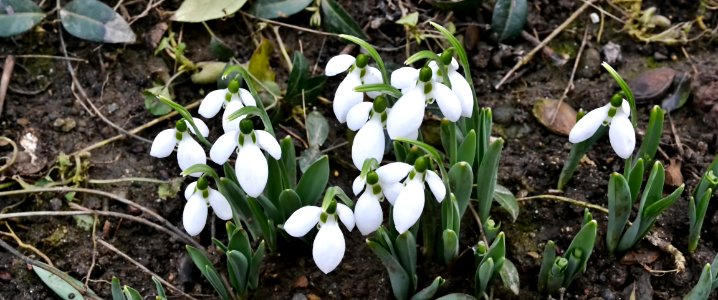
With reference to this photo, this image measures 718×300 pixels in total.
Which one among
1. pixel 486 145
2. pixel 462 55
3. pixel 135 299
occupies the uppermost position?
pixel 462 55

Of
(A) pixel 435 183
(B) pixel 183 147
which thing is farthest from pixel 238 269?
(A) pixel 435 183

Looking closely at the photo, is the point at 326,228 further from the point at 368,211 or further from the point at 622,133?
the point at 622,133

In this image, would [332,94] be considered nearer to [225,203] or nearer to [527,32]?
[527,32]

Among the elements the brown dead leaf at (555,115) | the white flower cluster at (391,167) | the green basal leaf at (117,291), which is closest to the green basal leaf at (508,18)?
the brown dead leaf at (555,115)

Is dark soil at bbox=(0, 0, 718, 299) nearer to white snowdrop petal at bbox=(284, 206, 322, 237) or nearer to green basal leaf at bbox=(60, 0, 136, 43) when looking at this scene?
green basal leaf at bbox=(60, 0, 136, 43)

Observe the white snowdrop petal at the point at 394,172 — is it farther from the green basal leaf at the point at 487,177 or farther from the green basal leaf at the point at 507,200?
the green basal leaf at the point at 507,200

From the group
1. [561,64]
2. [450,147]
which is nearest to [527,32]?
[561,64]
